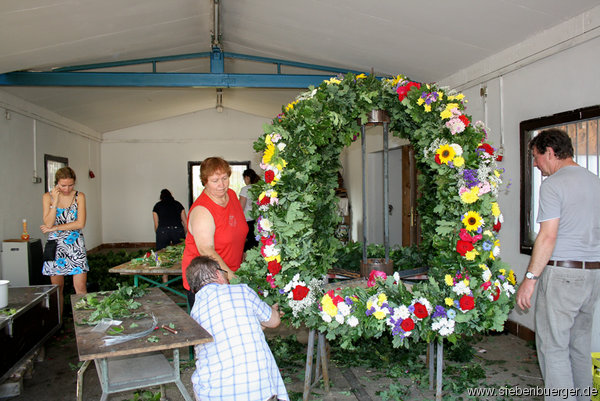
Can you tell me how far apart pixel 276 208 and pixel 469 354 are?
2.37m

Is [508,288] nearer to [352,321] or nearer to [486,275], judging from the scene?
[486,275]

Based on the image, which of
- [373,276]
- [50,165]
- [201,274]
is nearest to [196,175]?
[50,165]

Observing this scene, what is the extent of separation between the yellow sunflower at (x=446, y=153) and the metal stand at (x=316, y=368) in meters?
1.44

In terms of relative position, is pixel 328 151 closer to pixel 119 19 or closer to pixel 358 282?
pixel 358 282

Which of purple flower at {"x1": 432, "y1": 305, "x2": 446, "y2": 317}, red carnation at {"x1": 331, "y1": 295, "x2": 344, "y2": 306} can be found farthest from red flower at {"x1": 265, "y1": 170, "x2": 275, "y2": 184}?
purple flower at {"x1": 432, "y1": 305, "x2": 446, "y2": 317}

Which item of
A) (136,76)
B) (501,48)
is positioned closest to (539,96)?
(501,48)

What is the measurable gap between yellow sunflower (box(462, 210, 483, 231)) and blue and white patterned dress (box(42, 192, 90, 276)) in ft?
12.0

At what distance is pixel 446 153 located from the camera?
3.14 metres

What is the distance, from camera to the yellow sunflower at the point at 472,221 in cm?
307

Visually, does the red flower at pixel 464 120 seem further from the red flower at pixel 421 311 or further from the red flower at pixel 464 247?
the red flower at pixel 421 311

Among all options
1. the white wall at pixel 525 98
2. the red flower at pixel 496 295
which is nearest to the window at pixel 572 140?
the white wall at pixel 525 98

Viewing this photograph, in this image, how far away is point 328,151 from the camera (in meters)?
3.55

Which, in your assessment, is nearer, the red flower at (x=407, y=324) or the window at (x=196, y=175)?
the red flower at (x=407, y=324)

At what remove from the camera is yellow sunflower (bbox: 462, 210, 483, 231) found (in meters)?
3.07
